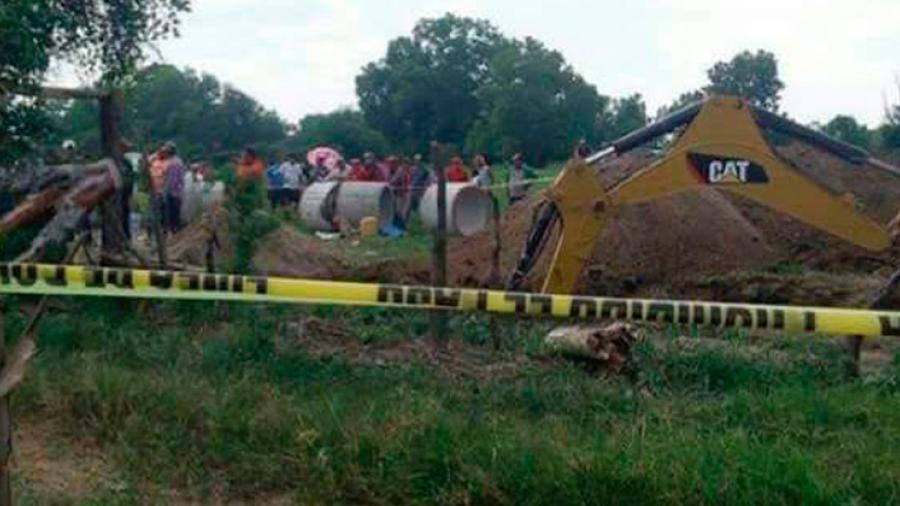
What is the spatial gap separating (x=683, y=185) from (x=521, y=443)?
621 cm

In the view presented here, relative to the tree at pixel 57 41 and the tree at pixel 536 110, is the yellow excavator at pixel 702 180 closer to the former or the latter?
the tree at pixel 57 41

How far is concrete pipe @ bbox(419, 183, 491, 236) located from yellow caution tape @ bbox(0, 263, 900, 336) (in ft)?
54.8

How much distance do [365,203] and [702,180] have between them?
1375 centimetres

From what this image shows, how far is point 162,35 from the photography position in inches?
491

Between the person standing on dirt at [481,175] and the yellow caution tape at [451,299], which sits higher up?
the person standing on dirt at [481,175]

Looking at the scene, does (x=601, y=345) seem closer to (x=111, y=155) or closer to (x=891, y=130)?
(x=111, y=155)

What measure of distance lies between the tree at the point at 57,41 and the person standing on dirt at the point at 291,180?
15.2 metres

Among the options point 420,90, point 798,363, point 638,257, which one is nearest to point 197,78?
point 420,90

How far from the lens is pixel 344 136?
67312mm

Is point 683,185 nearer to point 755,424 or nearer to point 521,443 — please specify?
point 755,424

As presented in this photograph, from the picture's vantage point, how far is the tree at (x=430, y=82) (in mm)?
72688

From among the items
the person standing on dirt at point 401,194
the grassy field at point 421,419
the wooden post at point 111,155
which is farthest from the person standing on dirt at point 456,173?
the grassy field at point 421,419

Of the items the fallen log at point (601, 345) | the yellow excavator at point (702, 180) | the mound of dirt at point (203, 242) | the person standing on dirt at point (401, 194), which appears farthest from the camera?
the person standing on dirt at point (401, 194)

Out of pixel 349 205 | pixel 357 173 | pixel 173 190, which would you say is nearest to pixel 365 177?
pixel 357 173
